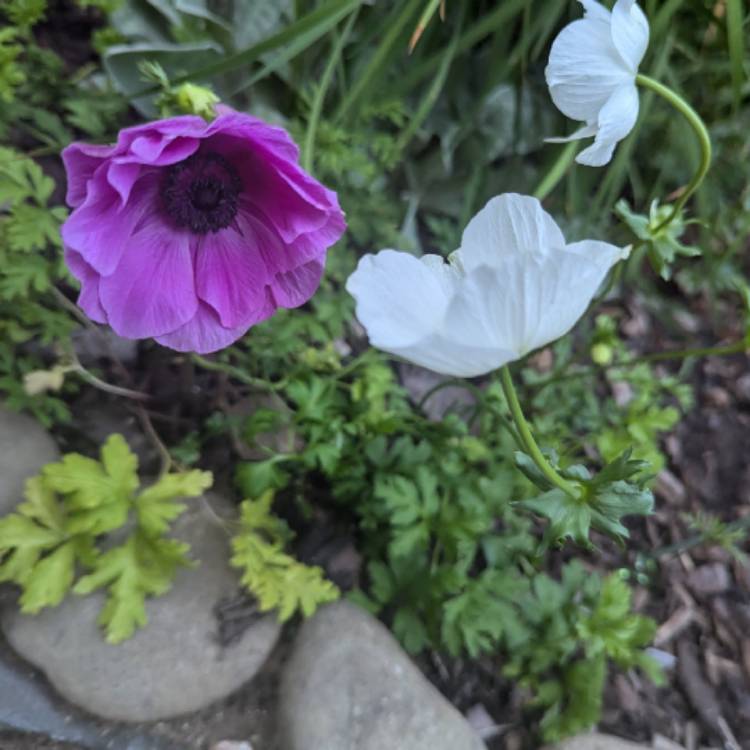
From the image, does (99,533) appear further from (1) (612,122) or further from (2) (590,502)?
(1) (612,122)

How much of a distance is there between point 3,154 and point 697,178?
83 cm

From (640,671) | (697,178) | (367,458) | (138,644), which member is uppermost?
(697,178)

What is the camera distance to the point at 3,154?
0.98m

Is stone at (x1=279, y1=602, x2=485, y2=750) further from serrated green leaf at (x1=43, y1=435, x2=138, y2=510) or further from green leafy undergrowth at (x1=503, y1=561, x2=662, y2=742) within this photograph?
serrated green leaf at (x1=43, y1=435, x2=138, y2=510)

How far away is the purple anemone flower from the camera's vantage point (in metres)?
0.63

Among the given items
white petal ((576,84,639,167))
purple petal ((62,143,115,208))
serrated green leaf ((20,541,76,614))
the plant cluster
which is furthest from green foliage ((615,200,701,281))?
serrated green leaf ((20,541,76,614))

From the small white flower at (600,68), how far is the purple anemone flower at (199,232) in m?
0.21

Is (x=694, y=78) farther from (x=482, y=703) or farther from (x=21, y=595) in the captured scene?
(x=21, y=595)

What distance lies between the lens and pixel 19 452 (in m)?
1.17

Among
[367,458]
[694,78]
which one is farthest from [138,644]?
[694,78]

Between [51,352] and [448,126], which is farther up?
[448,126]

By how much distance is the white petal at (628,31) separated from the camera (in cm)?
61

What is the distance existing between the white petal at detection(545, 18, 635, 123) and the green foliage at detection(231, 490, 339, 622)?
0.71 meters

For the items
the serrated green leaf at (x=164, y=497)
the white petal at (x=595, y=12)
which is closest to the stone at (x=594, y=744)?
the serrated green leaf at (x=164, y=497)
